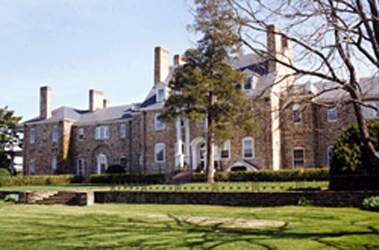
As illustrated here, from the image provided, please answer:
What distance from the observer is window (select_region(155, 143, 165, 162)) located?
1354 inches

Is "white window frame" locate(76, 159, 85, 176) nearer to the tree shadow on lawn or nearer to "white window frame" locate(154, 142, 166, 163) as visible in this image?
"white window frame" locate(154, 142, 166, 163)

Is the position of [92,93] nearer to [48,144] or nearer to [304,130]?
[48,144]

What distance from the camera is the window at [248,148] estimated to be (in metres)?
29.8

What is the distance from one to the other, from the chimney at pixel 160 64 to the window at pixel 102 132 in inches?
330

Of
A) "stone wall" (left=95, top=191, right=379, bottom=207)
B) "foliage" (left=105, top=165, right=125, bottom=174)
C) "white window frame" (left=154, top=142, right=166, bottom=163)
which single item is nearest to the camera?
"stone wall" (left=95, top=191, right=379, bottom=207)

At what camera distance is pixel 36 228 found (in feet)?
37.1

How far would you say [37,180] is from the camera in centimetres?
3438

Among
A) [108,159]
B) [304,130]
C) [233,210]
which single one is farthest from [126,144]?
[233,210]

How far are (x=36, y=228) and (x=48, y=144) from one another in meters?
33.6

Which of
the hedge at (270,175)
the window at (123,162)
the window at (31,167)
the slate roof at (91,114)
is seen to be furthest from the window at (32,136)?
the hedge at (270,175)

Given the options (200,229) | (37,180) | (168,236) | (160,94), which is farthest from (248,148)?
(168,236)

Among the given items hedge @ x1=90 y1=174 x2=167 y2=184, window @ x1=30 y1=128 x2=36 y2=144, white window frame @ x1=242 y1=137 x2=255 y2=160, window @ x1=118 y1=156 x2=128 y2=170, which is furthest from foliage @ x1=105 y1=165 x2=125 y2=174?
window @ x1=30 y1=128 x2=36 y2=144

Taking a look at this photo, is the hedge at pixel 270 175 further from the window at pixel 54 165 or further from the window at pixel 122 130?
the window at pixel 54 165

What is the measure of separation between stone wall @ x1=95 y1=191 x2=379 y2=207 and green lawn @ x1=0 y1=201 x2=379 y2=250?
644 millimetres
